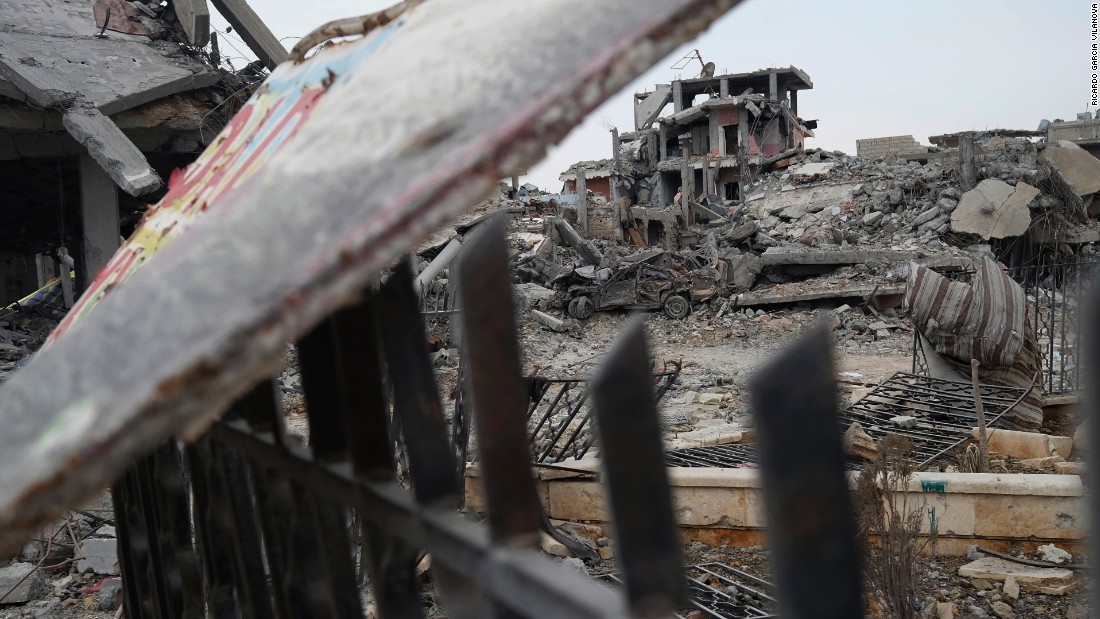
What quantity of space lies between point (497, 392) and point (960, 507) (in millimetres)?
5169

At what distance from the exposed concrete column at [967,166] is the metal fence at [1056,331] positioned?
4.33 metres

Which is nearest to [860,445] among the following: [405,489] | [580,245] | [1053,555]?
[1053,555]

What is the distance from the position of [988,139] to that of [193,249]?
104 feet

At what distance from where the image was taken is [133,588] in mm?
2416

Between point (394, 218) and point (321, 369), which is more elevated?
point (394, 218)

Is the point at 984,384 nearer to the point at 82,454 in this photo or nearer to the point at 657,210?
the point at 82,454

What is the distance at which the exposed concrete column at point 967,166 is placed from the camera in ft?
71.7

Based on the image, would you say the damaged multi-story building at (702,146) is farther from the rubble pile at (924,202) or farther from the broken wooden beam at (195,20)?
Result: the broken wooden beam at (195,20)

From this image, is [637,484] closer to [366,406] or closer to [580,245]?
[366,406]

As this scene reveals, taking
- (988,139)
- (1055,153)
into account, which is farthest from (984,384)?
(988,139)

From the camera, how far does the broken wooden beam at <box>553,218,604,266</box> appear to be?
22188mm

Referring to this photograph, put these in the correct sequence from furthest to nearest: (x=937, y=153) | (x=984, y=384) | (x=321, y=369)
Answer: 1. (x=937, y=153)
2. (x=984, y=384)
3. (x=321, y=369)

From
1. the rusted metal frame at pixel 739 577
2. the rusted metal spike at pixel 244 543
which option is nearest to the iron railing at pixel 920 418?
the rusted metal frame at pixel 739 577

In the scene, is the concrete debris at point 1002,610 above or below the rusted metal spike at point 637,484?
below
